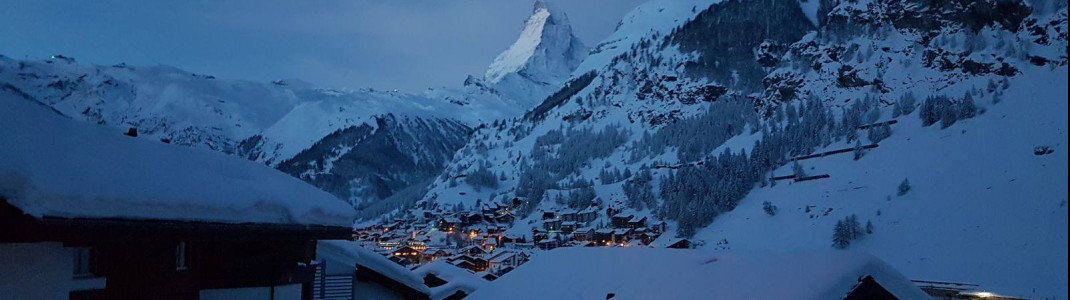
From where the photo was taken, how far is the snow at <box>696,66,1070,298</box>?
54969 mm

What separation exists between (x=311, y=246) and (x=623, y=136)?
544ft

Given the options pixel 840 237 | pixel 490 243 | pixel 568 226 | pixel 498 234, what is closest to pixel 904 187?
pixel 840 237

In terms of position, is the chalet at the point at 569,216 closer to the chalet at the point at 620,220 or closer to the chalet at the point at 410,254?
the chalet at the point at 620,220

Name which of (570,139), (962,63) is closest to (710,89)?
(570,139)

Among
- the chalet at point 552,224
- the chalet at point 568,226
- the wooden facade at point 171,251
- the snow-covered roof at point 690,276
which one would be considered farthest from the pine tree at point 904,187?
the wooden facade at point 171,251

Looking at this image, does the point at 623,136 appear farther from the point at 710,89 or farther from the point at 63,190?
the point at 63,190

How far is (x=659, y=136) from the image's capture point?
157375 millimetres

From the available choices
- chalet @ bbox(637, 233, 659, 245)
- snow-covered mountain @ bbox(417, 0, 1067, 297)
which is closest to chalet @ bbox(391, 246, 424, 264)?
chalet @ bbox(637, 233, 659, 245)

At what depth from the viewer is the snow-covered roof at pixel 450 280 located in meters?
29.0

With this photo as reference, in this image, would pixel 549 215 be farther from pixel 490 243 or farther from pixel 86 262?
pixel 86 262

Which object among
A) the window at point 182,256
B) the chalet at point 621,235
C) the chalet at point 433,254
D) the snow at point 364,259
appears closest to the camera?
the window at point 182,256

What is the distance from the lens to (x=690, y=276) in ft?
63.6

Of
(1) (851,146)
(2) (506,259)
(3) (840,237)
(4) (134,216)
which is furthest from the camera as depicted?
(1) (851,146)

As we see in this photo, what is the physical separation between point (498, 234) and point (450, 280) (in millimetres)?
90824
